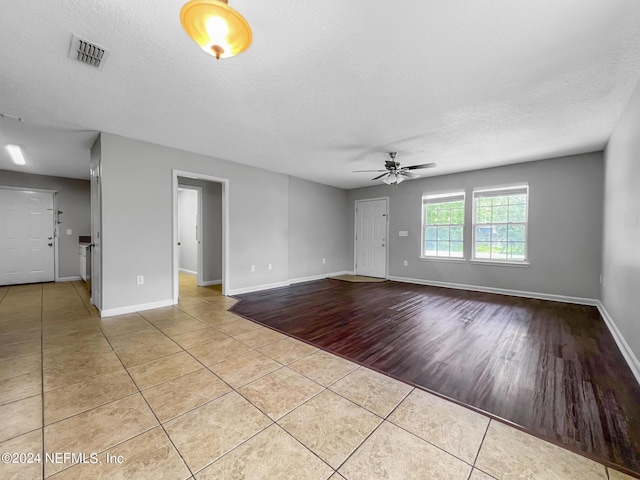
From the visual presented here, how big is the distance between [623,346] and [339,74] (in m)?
3.80

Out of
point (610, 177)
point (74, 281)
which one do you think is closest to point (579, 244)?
point (610, 177)

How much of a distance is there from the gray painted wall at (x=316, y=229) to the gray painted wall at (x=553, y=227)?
2713mm

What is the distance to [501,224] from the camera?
5.16 metres

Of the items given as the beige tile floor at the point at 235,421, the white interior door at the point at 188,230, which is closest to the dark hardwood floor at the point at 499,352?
the beige tile floor at the point at 235,421

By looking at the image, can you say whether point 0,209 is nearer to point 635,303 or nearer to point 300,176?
point 300,176

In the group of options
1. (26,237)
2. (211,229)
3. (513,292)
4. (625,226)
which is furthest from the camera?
(211,229)

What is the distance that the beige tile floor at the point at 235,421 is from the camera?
1270mm

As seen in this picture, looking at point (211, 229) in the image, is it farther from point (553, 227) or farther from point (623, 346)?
point (553, 227)

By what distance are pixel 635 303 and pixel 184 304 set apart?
211 inches

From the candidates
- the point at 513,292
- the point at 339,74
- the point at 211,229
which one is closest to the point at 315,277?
the point at 211,229

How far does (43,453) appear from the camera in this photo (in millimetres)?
1353

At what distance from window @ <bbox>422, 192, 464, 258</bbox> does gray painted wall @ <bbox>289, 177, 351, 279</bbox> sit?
231 cm

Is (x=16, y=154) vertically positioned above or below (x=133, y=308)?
above

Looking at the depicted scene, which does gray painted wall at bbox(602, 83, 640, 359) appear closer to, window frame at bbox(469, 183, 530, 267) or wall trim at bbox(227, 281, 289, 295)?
window frame at bbox(469, 183, 530, 267)
